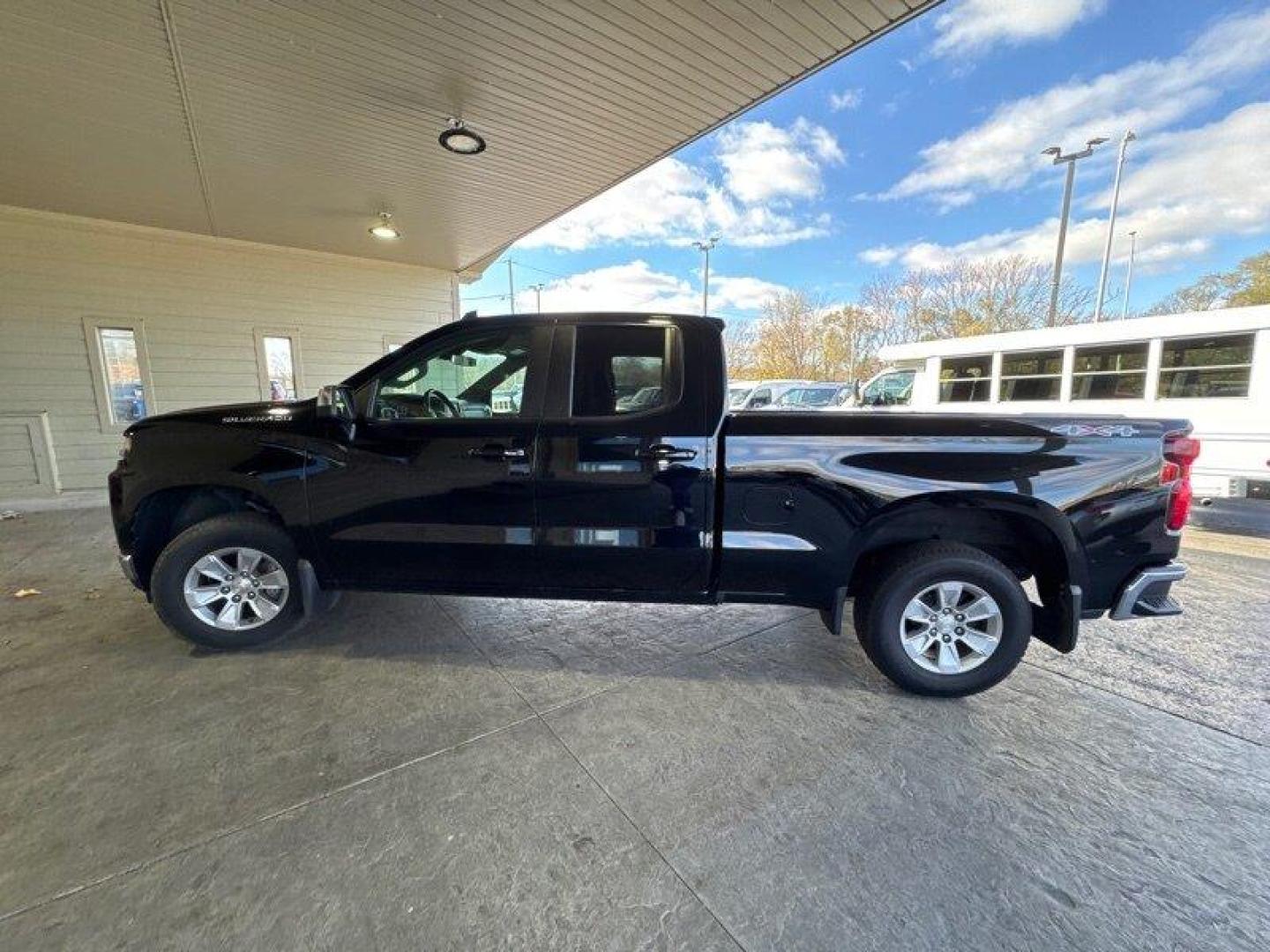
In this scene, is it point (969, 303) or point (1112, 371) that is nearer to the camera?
point (1112, 371)

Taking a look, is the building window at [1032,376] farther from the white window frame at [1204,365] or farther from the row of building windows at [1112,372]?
the white window frame at [1204,365]

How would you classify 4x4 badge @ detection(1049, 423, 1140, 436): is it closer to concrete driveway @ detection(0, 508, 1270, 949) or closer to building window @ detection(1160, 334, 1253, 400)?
concrete driveway @ detection(0, 508, 1270, 949)

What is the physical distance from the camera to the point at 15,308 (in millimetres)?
6637

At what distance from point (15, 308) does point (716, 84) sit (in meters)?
8.79

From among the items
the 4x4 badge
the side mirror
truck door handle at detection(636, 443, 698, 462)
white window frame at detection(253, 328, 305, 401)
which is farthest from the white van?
white window frame at detection(253, 328, 305, 401)

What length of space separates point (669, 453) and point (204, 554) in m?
2.75

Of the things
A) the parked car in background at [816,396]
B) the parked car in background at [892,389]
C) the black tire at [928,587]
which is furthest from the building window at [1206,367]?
the parked car in background at [816,396]

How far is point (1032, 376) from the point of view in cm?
812

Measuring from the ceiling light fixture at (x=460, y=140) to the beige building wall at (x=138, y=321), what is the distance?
4.54 m

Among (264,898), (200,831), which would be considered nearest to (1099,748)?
(264,898)

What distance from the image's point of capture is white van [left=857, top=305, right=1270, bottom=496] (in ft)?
19.9

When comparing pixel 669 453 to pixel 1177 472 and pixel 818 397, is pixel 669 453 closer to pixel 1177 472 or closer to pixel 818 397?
pixel 1177 472

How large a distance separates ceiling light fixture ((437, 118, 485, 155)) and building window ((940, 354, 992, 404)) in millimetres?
8155

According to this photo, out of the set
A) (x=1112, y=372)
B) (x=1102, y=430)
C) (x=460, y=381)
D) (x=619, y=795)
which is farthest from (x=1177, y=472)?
(x=1112, y=372)
